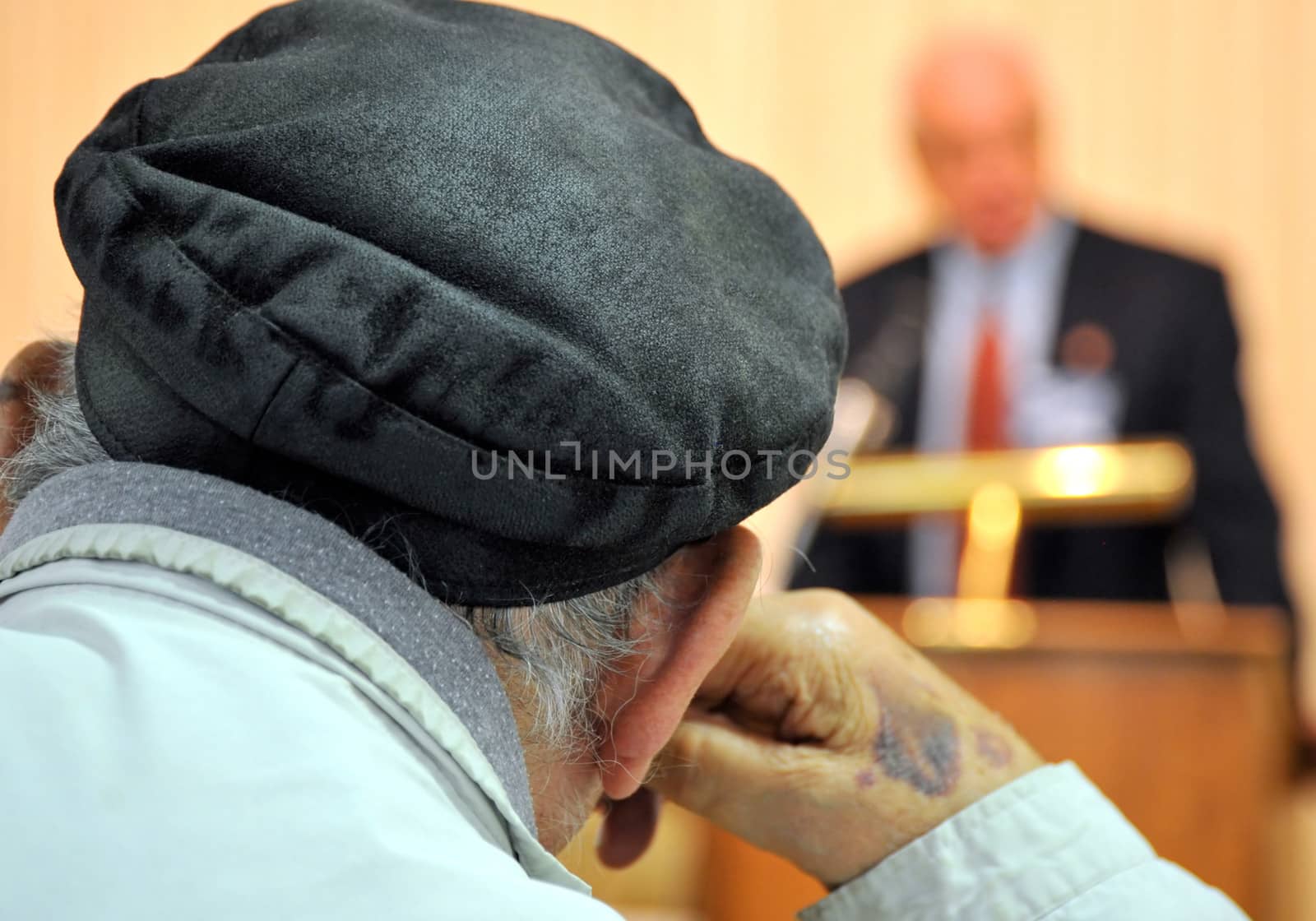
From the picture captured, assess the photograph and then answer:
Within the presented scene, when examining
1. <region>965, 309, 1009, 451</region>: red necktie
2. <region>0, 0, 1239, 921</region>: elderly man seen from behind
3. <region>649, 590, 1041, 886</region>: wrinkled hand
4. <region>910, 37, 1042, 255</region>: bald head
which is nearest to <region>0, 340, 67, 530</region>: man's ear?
<region>0, 0, 1239, 921</region>: elderly man seen from behind

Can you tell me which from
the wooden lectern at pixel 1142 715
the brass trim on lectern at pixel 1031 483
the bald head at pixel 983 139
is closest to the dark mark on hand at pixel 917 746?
the wooden lectern at pixel 1142 715

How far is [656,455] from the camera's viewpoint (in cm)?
52

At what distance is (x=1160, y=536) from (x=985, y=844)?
6.06 ft

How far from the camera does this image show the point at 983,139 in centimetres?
279

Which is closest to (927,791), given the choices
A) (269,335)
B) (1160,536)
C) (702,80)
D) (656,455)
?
(656,455)

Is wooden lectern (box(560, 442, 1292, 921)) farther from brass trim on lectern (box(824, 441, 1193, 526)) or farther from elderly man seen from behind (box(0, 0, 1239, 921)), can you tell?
elderly man seen from behind (box(0, 0, 1239, 921))

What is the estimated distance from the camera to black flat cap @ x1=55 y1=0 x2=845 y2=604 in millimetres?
494

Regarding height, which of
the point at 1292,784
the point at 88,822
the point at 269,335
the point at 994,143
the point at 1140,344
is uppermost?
the point at 269,335

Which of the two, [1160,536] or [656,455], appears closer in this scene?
[656,455]

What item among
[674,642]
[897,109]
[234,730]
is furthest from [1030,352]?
[234,730]

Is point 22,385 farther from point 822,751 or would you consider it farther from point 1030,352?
point 1030,352

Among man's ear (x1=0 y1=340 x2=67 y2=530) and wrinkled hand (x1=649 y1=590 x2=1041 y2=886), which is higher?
man's ear (x1=0 y1=340 x2=67 y2=530)

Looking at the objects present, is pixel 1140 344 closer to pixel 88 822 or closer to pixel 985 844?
pixel 985 844

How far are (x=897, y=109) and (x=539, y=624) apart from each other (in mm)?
3299
